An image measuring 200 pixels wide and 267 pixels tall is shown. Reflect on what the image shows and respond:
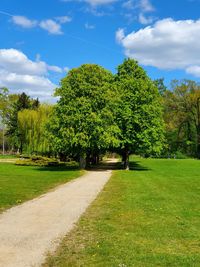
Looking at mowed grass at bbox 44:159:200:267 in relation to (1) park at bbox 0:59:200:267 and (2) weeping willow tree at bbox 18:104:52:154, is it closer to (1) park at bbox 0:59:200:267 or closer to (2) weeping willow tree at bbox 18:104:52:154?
(1) park at bbox 0:59:200:267

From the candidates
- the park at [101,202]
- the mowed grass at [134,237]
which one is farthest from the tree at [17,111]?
the mowed grass at [134,237]

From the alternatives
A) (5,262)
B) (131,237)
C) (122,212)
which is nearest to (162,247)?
(131,237)

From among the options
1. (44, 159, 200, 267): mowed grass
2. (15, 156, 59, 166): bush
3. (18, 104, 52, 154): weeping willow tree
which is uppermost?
(18, 104, 52, 154): weeping willow tree

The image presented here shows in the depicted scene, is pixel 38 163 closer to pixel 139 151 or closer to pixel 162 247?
pixel 139 151

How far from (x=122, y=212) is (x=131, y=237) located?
3.43m

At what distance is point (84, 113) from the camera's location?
3516cm

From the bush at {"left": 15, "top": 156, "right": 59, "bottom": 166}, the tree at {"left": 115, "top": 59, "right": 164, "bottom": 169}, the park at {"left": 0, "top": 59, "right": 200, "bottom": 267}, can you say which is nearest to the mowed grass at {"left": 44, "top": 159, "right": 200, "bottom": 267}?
the park at {"left": 0, "top": 59, "right": 200, "bottom": 267}

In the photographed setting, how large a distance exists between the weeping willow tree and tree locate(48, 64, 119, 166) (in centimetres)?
1770

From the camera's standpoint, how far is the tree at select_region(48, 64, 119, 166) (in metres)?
34.5

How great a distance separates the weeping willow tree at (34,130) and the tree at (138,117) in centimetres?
1759

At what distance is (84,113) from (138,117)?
21.1 feet

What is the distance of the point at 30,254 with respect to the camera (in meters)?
7.00

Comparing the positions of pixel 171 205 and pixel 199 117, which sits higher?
pixel 199 117

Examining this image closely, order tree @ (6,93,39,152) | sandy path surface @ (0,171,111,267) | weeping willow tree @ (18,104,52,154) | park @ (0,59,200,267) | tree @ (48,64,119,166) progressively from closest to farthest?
sandy path surface @ (0,171,111,267) < park @ (0,59,200,267) < tree @ (48,64,119,166) < weeping willow tree @ (18,104,52,154) < tree @ (6,93,39,152)
